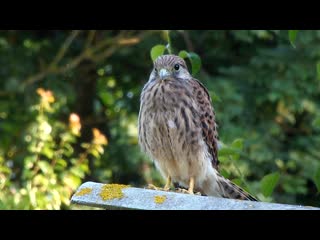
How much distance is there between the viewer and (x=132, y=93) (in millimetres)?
9602

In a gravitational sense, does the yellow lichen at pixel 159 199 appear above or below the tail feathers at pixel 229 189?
above

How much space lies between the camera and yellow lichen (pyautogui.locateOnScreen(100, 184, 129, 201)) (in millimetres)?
2396

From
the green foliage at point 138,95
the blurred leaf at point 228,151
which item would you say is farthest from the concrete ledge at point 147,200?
the green foliage at point 138,95

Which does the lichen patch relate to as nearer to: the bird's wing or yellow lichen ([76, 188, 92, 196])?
yellow lichen ([76, 188, 92, 196])

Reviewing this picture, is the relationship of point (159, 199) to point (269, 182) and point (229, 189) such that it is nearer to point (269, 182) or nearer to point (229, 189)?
point (269, 182)

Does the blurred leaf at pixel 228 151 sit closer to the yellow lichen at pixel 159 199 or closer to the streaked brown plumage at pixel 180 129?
the streaked brown plumage at pixel 180 129

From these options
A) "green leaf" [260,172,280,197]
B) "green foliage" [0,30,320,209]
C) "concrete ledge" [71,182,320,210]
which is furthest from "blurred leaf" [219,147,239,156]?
"green foliage" [0,30,320,209]

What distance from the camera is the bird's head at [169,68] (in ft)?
13.2

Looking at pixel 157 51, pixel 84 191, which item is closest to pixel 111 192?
pixel 84 191

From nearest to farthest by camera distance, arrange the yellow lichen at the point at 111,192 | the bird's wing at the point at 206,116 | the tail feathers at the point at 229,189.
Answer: the yellow lichen at the point at 111,192 < the tail feathers at the point at 229,189 < the bird's wing at the point at 206,116

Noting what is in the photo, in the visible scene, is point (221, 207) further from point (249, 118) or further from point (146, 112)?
point (249, 118)

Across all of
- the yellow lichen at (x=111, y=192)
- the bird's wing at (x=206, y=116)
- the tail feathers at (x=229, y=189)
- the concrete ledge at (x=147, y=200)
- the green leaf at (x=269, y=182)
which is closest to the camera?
the concrete ledge at (x=147, y=200)
